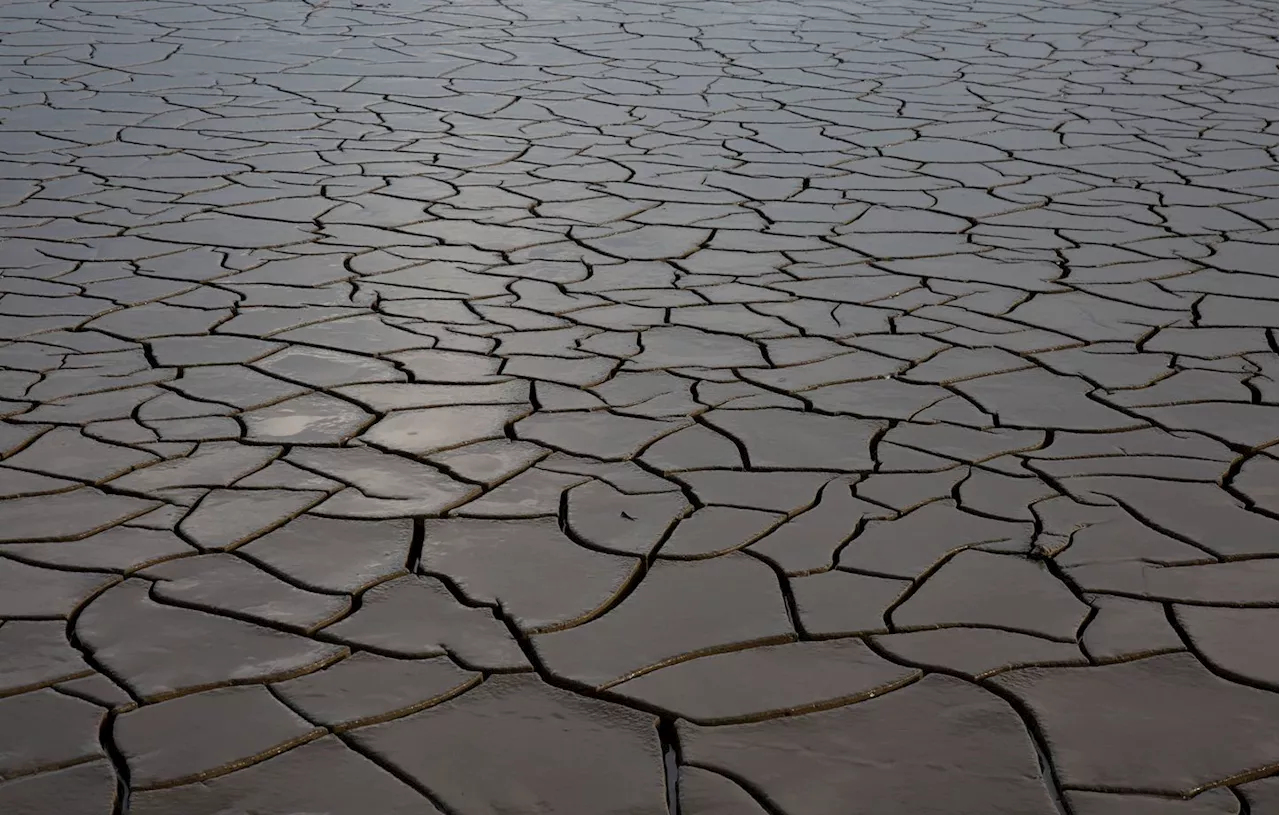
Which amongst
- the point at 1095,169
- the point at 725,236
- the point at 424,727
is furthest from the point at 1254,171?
the point at 424,727

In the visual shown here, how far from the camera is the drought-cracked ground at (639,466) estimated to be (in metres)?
1.86

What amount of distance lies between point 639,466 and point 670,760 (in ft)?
3.09

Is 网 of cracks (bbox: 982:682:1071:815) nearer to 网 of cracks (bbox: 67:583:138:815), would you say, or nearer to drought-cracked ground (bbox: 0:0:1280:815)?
drought-cracked ground (bbox: 0:0:1280:815)

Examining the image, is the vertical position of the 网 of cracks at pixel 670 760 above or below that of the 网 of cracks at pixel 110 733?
above

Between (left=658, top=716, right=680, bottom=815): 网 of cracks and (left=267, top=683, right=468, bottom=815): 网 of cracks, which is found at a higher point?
(left=658, top=716, right=680, bottom=815): 网 of cracks

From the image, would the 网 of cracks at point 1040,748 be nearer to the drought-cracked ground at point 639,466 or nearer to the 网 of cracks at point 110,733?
the drought-cracked ground at point 639,466

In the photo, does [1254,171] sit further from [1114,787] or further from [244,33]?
[244,33]

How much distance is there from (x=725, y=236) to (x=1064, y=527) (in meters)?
2.03

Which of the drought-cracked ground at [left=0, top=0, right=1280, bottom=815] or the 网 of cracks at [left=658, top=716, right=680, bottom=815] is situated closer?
the 网 of cracks at [left=658, top=716, right=680, bottom=815]

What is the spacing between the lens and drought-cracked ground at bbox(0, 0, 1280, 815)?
1862mm

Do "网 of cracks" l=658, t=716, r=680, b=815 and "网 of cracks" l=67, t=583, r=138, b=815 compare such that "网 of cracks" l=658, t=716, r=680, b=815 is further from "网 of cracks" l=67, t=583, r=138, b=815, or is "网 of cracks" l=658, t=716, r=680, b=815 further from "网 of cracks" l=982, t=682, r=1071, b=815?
"网 of cracks" l=67, t=583, r=138, b=815

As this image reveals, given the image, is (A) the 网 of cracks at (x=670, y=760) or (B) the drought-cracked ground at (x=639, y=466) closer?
(A) the 网 of cracks at (x=670, y=760)

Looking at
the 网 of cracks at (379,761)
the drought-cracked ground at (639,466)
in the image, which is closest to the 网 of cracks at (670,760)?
the drought-cracked ground at (639,466)

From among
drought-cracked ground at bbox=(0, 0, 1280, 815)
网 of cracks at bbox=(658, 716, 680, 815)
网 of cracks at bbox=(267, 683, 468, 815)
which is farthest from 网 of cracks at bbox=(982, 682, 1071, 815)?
网 of cracks at bbox=(267, 683, 468, 815)
